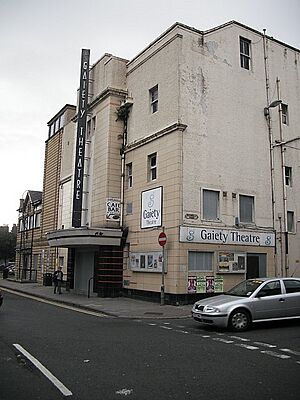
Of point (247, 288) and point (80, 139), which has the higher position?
point (80, 139)

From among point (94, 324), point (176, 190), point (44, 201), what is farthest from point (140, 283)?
point (44, 201)

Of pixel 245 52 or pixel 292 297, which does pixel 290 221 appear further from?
pixel 292 297

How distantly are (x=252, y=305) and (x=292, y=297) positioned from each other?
1475 millimetres

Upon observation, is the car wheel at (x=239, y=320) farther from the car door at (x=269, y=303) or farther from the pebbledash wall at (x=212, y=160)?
the pebbledash wall at (x=212, y=160)

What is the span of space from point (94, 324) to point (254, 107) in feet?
47.2

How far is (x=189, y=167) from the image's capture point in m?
19.0

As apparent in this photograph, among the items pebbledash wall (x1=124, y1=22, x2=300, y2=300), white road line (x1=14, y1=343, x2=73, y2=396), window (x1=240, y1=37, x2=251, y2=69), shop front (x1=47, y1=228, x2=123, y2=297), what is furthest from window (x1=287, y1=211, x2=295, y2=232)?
white road line (x1=14, y1=343, x2=73, y2=396)

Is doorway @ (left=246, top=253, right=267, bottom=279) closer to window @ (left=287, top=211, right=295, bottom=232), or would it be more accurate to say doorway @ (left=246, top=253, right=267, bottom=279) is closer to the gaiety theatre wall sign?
the gaiety theatre wall sign

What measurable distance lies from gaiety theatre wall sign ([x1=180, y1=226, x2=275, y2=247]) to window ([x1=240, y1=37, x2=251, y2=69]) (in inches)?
347

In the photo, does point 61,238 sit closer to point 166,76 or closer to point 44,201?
point 166,76

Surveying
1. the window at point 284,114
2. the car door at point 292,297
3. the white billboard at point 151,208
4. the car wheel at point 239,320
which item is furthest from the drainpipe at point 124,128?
the car wheel at point 239,320

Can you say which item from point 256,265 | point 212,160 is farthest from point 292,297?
point 212,160

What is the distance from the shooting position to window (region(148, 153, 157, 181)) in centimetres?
2105

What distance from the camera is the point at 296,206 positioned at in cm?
2250
